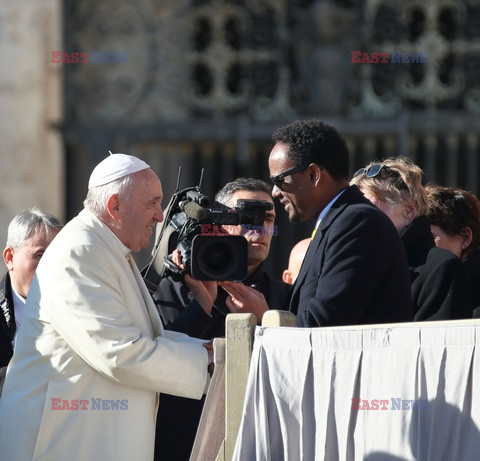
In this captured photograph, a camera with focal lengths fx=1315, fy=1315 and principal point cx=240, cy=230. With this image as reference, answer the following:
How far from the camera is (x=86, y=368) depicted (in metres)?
4.29

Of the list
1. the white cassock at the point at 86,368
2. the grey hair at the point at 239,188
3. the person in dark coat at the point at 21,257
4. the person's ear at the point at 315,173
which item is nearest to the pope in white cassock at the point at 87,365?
the white cassock at the point at 86,368

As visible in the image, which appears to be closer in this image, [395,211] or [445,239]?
[395,211]

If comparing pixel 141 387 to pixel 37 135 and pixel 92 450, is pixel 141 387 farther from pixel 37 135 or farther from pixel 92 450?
pixel 37 135

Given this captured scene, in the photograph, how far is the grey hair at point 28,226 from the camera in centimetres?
546

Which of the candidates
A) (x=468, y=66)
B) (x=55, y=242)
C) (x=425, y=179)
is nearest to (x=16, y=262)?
→ (x=55, y=242)

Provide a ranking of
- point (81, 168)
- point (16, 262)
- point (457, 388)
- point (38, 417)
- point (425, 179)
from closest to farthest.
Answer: point (457, 388), point (38, 417), point (16, 262), point (425, 179), point (81, 168)

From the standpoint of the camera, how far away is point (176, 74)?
33.9 ft

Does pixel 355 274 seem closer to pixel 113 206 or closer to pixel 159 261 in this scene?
pixel 113 206

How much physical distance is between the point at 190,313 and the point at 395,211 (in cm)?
90

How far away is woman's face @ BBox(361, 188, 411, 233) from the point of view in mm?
5039

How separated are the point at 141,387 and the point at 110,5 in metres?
6.52

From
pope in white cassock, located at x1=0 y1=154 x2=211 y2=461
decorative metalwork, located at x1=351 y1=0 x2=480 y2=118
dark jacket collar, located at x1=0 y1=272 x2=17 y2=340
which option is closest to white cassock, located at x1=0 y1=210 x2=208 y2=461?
pope in white cassock, located at x1=0 y1=154 x2=211 y2=461

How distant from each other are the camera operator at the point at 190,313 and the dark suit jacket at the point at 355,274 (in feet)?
1.39

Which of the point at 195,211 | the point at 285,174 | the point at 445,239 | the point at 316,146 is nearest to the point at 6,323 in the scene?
the point at 195,211
